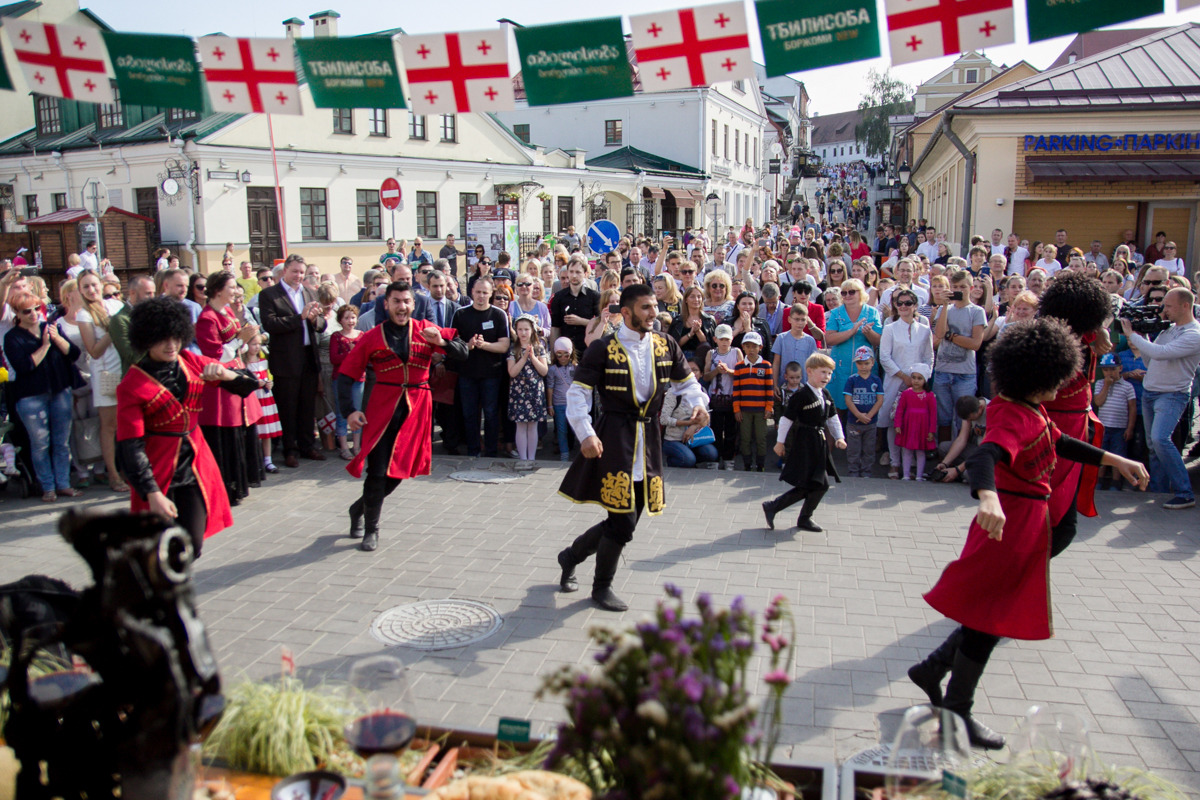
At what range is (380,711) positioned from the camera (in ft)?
8.54

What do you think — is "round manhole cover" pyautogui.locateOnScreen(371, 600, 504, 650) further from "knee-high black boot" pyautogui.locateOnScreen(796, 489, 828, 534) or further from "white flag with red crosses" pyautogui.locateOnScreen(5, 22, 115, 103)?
"white flag with red crosses" pyautogui.locateOnScreen(5, 22, 115, 103)

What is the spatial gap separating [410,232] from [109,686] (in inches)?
1209

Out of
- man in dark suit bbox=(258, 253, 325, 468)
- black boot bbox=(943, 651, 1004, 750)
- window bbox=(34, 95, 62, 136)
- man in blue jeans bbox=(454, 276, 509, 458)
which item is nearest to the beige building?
man in blue jeans bbox=(454, 276, 509, 458)

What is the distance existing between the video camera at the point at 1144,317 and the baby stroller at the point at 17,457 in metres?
9.84

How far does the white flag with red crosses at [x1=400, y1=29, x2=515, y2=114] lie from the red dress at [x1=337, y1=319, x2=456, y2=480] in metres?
1.61

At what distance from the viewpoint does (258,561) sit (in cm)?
644

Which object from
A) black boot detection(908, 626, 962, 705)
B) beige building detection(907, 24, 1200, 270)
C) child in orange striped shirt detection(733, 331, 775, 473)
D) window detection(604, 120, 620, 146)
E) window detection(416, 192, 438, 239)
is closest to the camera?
black boot detection(908, 626, 962, 705)

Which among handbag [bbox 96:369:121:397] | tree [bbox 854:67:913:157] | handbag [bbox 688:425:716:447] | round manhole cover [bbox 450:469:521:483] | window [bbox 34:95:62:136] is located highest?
tree [bbox 854:67:913:157]

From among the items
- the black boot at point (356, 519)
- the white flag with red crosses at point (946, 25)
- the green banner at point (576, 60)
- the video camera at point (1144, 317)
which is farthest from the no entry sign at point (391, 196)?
the white flag with red crosses at point (946, 25)

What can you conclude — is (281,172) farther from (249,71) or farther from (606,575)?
(606,575)

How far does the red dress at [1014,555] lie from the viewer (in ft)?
12.8

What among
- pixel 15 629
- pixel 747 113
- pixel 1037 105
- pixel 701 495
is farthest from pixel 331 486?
pixel 747 113

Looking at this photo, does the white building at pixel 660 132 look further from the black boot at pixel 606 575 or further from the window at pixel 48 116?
the black boot at pixel 606 575

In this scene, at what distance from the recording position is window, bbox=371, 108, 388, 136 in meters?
29.8
